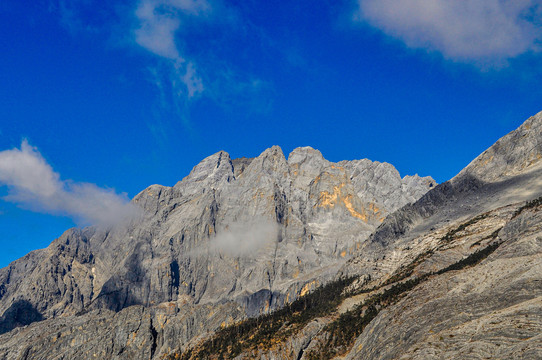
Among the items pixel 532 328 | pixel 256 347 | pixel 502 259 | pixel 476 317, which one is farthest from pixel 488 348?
pixel 256 347

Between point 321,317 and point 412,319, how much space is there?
81.8m

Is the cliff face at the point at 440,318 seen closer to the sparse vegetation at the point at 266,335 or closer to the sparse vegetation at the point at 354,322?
the sparse vegetation at the point at 354,322

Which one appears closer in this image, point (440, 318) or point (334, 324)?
point (440, 318)

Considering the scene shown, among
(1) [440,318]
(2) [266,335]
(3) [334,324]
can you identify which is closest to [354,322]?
(3) [334,324]

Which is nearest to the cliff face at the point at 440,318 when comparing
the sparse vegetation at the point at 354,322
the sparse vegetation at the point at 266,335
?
the sparse vegetation at the point at 354,322

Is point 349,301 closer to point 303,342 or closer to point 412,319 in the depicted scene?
point 303,342

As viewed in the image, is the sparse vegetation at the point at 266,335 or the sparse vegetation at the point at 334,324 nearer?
the sparse vegetation at the point at 334,324

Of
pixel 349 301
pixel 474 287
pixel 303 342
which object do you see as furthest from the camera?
pixel 349 301

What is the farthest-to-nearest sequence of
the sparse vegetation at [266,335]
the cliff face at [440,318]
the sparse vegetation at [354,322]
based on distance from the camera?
the sparse vegetation at [266,335]
the sparse vegetation at [354,322]
the cliff face at [440,318]

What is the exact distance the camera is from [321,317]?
6619 inches

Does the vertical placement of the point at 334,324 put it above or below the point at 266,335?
below

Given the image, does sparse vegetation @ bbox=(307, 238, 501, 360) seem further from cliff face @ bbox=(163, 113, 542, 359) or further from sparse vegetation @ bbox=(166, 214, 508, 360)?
cliff face @ bbox=(163, 113, 542, 359)

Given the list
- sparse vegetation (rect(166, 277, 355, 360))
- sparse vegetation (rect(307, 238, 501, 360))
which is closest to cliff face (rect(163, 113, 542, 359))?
sparse vegetation (rect(307, 238, 501, 360))

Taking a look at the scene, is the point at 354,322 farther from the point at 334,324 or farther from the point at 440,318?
the point at 440,318
